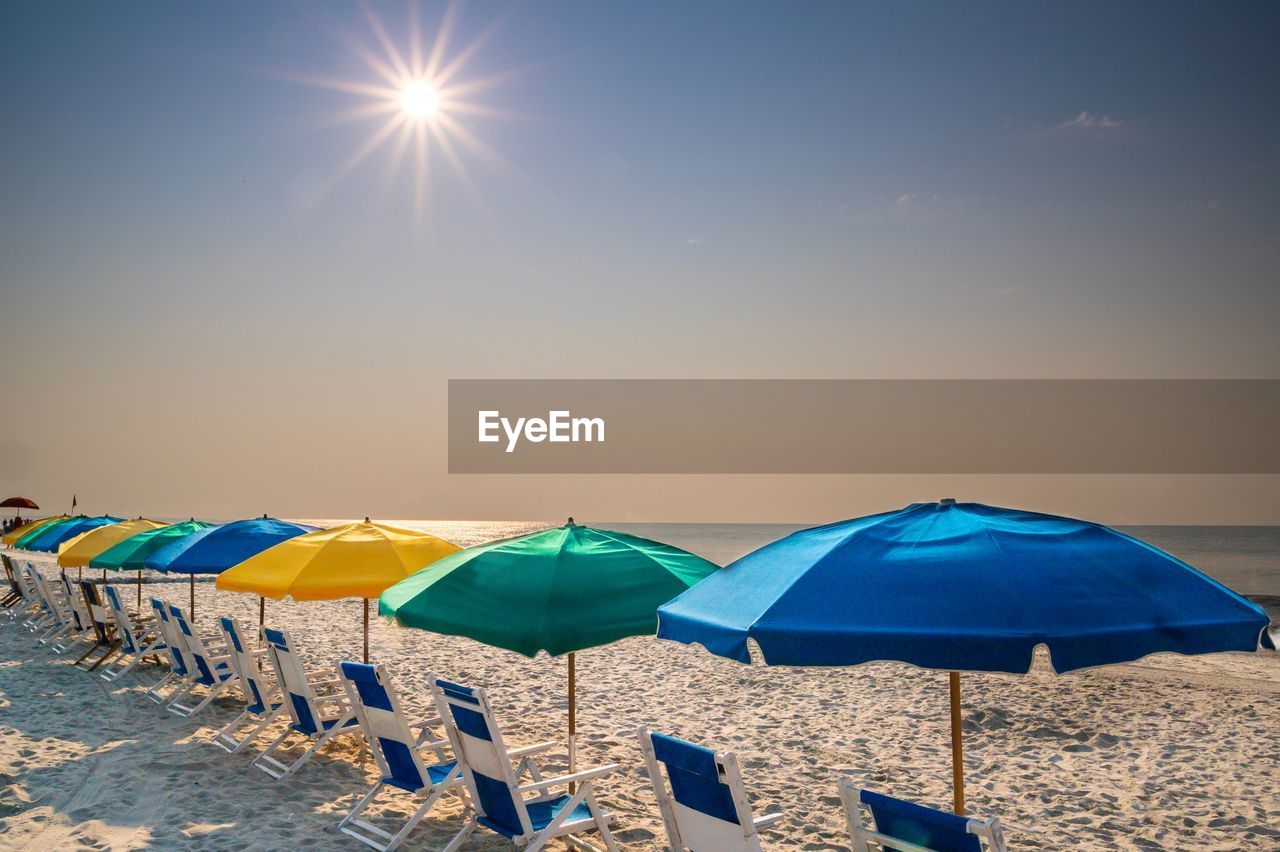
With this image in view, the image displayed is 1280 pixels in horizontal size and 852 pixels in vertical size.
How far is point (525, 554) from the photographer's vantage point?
15.8 ft

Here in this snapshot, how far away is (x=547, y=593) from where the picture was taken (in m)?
4.42

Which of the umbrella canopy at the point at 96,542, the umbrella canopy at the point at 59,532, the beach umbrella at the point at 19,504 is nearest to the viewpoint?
the umbrella canopy at the point at 96,542

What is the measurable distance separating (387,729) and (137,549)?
6.34 metres

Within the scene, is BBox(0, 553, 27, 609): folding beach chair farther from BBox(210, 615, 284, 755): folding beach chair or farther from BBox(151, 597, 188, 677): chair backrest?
BBox(210, 615, 284, 755): folding beach chair

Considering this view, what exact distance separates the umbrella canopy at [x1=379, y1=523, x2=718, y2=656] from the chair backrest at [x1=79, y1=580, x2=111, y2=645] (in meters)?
7.66

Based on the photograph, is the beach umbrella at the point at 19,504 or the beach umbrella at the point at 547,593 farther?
the beach umbrella at the point at 19,504

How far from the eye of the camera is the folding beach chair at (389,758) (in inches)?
201

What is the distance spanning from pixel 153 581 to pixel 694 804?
80.7ft

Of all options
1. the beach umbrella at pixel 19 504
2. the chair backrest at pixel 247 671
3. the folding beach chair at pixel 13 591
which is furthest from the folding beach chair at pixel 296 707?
the beach umbrella at pixel 19 504

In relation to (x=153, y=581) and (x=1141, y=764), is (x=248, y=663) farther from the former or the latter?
(x=153, y=581)

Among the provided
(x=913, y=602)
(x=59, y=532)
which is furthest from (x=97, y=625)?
(x=913, y=602)

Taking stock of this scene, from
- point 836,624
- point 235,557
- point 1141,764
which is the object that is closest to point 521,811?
point 836,624

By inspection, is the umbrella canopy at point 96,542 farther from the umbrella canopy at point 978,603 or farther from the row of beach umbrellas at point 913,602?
the umbrella canopy at point 978,603

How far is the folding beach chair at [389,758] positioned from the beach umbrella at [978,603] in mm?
2526
